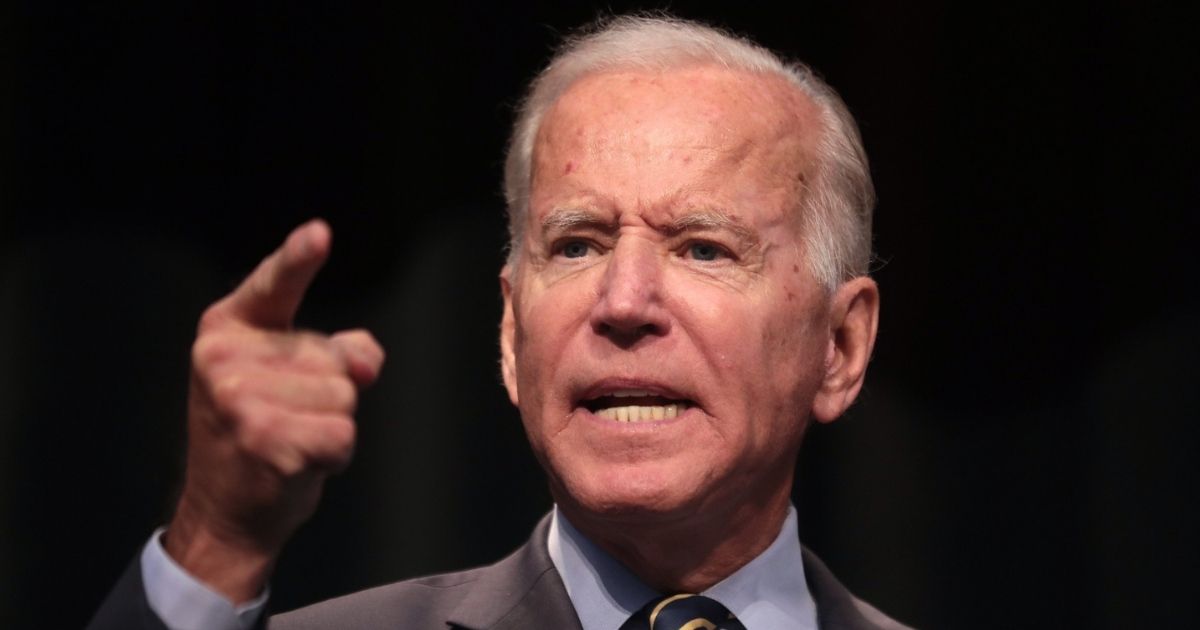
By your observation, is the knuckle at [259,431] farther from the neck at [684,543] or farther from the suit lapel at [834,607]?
the suit lapel at [834,607]

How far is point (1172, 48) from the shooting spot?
310cm

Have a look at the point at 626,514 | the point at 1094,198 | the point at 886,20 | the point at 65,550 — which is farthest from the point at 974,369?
the point at 65,550

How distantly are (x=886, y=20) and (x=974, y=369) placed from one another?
729 millimetres

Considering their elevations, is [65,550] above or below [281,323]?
below

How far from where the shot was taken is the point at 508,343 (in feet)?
7.55

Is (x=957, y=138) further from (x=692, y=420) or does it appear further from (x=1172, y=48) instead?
(x=692, y=420)

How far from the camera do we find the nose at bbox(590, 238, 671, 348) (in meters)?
1.98

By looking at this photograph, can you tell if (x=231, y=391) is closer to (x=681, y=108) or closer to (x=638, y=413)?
(x=638, y=413)

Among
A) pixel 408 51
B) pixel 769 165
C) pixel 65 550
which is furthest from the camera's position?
pixel 408 51

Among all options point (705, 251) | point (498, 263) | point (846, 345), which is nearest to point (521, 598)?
point (705, 251)

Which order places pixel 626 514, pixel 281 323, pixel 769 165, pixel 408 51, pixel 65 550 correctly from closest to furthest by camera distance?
pixel 281 323 < pixel 626 514 < pixel 769 165 < pixel 65 550 < pixel 408 51

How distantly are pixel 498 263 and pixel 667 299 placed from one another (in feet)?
3.72

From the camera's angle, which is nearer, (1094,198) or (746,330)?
(746,330)

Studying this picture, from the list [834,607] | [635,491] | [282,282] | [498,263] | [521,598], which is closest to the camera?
[282,282]
